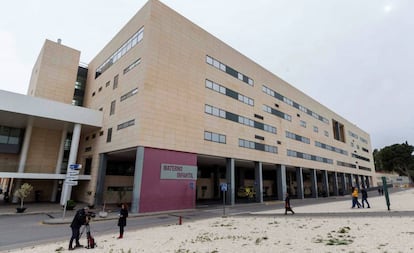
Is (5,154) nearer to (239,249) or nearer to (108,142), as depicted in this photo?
(108,142)

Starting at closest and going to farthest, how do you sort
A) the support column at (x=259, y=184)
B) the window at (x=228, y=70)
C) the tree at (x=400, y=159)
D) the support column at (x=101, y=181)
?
the support column at (x=101, y=181)
the window at (x=228, y=70)
the support column at (x=259, y=184)
the tree at (x=400, y=159)

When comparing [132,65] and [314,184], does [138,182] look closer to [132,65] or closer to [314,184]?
[132,65]

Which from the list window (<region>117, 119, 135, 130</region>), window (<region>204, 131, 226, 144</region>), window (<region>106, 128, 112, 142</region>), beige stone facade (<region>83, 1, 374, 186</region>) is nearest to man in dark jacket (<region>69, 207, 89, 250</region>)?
beige stone facade (<region>83, 1, 374, 186</region>)

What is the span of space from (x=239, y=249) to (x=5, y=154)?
36208mm

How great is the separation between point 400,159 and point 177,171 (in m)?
115

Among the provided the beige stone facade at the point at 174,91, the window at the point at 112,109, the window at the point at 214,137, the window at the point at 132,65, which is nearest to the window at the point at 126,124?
the beige stone facade at the point at 174,91

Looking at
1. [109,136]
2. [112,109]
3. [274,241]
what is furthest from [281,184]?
[274,241]

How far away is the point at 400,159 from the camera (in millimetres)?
99125

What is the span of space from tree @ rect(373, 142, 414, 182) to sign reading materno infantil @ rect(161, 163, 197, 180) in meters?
113

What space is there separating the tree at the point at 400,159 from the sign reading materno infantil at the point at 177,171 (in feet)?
370

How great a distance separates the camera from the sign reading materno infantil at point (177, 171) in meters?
23.4

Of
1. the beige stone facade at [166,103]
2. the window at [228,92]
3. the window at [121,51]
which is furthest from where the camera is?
the window at [228,92]

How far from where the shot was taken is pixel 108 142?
2766cm

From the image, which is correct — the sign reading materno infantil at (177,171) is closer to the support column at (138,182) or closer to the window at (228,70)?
the support column at (138,182)
